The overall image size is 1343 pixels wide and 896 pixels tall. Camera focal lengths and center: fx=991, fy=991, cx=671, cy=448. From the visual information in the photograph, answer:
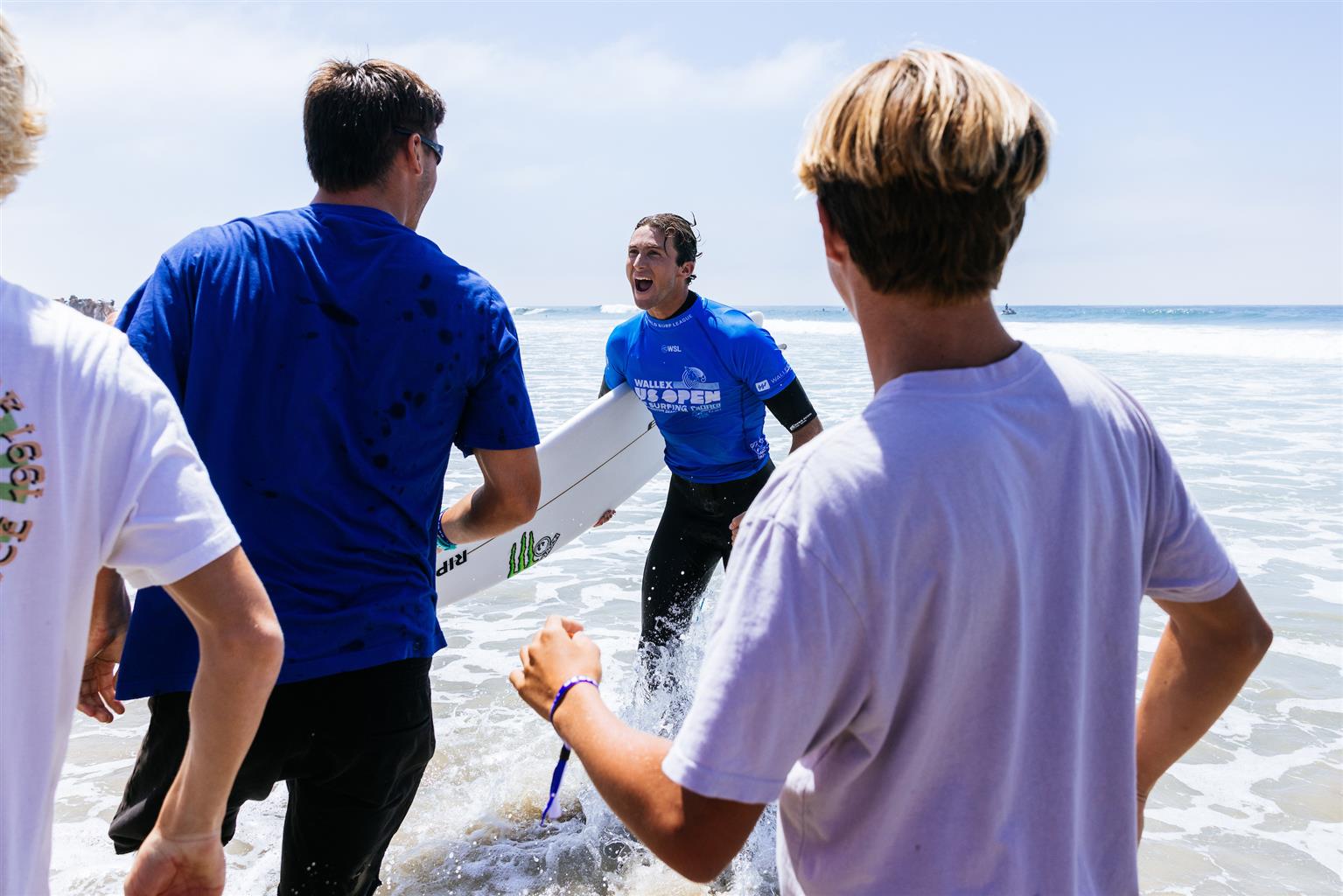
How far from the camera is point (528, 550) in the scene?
15.3 ft

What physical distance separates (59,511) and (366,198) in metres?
1.10

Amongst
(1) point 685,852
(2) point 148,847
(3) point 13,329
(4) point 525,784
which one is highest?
(3) point 13,329

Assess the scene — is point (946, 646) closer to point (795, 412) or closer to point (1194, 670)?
point (1194, 670)

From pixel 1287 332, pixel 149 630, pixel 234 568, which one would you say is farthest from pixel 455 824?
pixel 1287 332

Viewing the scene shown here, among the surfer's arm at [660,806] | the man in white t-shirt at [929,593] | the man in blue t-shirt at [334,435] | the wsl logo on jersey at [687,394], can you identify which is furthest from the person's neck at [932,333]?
the wsl logo on jersey at [687,394]

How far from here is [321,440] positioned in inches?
69.6

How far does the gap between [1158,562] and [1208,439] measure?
10870mm

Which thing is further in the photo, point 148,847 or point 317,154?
point 317,154

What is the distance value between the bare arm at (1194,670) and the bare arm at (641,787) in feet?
2.22

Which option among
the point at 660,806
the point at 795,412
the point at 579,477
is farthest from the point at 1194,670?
the point at 579,477

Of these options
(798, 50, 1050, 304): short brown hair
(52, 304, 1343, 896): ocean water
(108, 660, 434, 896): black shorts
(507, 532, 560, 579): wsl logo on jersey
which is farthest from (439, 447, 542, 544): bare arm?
(507, 532, 560, 579): wsl logo on jersey

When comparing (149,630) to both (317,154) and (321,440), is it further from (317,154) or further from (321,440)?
(317,154)

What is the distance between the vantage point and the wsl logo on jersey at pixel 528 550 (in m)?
4.49

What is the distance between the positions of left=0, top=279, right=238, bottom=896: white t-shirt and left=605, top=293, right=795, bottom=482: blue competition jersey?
128 inches
